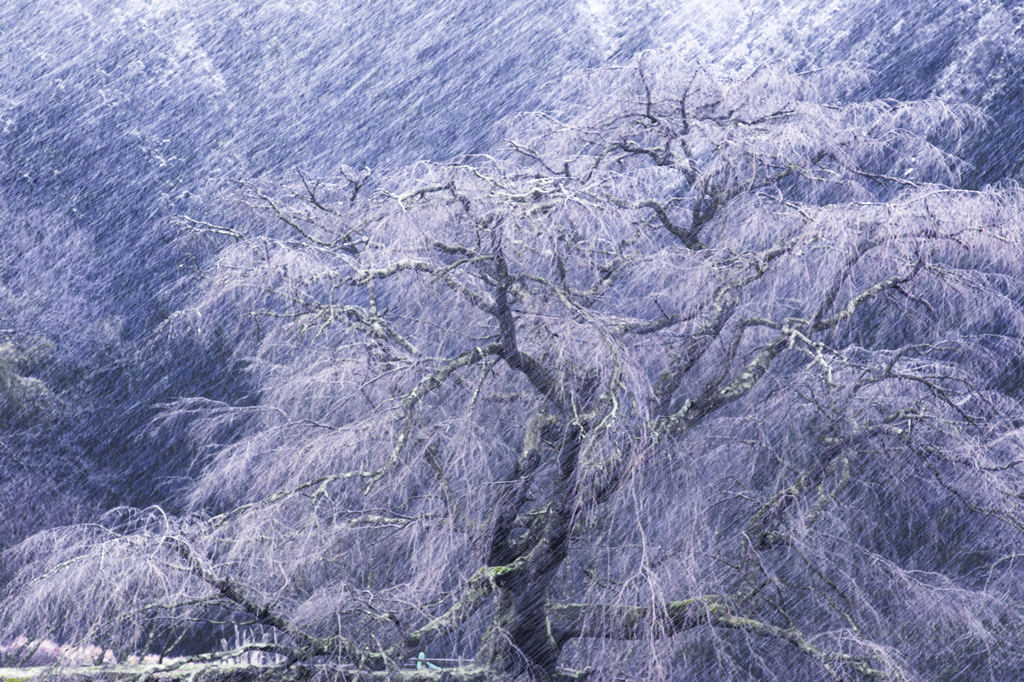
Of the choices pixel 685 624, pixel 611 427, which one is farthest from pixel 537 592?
pixel 611 427

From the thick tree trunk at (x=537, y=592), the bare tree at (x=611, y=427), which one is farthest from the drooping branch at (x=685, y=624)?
the thick tree trunk at (x=537, y=592)

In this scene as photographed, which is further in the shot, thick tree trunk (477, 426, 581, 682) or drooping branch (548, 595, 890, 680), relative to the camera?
thick tree trunk (477, 426, 581, 682)

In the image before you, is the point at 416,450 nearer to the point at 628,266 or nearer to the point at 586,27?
the point at 628,266

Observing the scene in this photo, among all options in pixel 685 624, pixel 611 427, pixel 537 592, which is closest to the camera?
pixel 611 427

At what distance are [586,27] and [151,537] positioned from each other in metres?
3.40

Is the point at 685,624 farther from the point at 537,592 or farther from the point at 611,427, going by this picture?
the point at 611,427

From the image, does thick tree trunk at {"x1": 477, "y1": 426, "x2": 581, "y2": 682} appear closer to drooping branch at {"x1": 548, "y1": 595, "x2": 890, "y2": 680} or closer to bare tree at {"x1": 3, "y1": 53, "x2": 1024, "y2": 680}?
bare tree at {"x1": 3, "y1": 53, "x2": 1024, "y2": 680}

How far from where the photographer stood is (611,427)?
1765 mm

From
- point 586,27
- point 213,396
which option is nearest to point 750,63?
point 586,27

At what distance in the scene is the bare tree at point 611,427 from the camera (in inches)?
73.5

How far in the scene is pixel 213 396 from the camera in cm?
424

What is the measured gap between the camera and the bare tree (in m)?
1.87

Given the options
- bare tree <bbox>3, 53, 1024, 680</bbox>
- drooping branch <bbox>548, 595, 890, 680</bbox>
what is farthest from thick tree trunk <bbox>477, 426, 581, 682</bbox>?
drooping branch <bbox>548, 595, 890, 680</bbox>

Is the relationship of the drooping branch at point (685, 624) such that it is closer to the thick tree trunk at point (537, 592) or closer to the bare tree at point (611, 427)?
the bare tree at point (611, 427)
